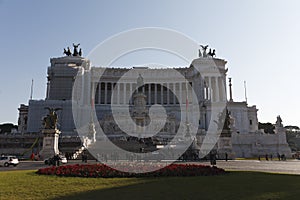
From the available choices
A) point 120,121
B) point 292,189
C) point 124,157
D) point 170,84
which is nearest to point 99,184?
point 292,189

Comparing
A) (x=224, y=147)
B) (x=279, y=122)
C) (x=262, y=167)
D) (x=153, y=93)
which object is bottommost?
(x=262, y=167)

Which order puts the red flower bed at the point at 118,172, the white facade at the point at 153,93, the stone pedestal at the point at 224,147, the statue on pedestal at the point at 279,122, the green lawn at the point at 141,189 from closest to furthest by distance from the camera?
the green lawn at the point at 141,189 → the red flower bed at the point at 118,172 → the stone pedestal at the point at 224,147 → the statue on pedestal at the point at 279,122 → the white facade at the point at 153,93

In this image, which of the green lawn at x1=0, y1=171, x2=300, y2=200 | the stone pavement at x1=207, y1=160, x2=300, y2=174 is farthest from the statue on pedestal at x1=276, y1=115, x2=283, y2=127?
the green lawn at x1=0, y1=171, x2=300, y2=200

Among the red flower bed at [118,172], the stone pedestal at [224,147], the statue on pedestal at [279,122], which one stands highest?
the statue on pedestal at [279,122]

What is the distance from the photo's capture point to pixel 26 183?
13680 mm

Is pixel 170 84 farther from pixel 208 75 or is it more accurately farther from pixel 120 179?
pixel 120 179

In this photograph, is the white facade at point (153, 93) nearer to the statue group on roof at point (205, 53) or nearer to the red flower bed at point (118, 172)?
the statue group on roof at point (205, 53)

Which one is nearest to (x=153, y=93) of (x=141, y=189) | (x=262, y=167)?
(x=262, y=167)

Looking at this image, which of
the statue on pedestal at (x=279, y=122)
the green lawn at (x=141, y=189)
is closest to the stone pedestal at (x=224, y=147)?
the statue on pedestal at (x=279, y=122)

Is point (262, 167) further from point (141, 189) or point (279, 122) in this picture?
point (279, 122)

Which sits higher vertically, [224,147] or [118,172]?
[224,147]

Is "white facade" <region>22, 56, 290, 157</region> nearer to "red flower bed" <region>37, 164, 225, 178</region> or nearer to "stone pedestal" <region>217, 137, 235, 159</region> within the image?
"stone pedestal" <region>217, 137, 235, 159</region>

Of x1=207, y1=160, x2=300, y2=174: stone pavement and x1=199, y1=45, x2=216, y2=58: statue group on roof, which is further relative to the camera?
x1=199, y1=45, x2=216, y2=58: statue group on roof

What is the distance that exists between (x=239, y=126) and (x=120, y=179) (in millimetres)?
71712
